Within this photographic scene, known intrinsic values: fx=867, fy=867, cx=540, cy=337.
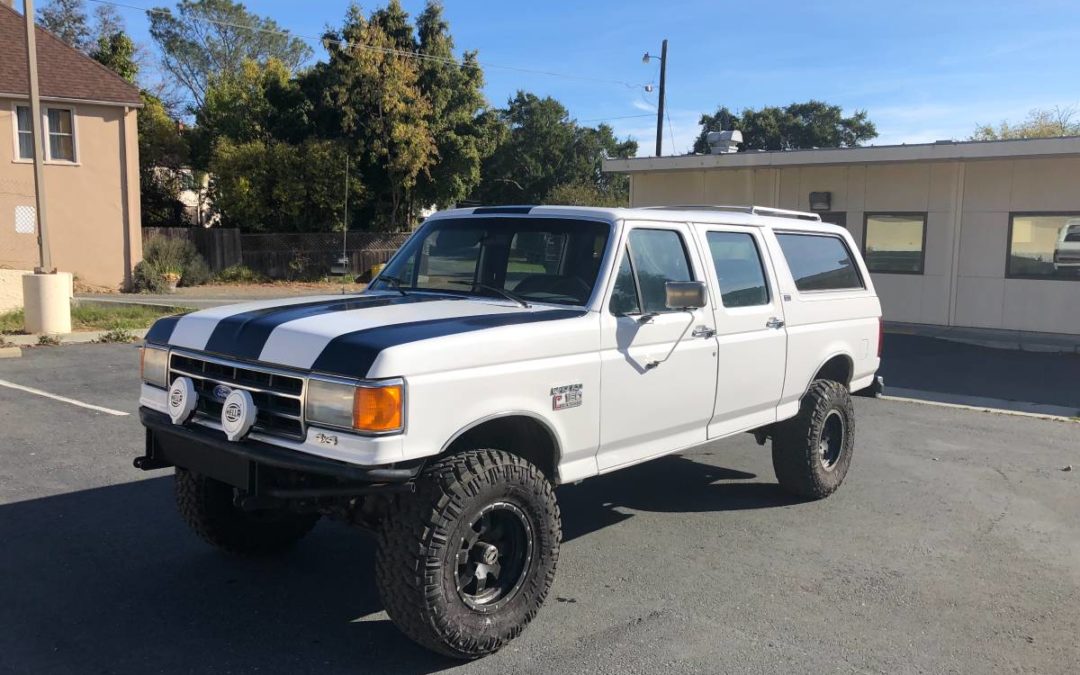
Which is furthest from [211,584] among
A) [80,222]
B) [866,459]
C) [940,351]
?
[80,222]

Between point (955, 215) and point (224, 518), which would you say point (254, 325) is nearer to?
point (224, 518)

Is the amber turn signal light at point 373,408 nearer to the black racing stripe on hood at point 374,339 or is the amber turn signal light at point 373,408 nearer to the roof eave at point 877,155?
the black racing stripe on hood at point 374,339

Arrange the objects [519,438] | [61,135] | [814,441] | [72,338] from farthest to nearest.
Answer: [61,135], [72,338], [814,441], [519,438]

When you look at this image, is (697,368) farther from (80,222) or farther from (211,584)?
(80,222)

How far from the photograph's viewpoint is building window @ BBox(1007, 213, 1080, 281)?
1480 cm

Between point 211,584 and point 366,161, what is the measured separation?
93.1 feet

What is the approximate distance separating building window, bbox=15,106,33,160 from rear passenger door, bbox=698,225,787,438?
2365cm

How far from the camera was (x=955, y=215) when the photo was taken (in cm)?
1588

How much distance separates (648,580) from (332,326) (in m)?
2.30

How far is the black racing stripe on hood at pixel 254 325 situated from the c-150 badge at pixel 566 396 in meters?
1.07

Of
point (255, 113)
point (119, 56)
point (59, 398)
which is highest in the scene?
point (119, 56)

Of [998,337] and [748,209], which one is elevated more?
[748,209]

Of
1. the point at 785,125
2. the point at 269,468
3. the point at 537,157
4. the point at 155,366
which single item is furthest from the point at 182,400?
the point at 785,125

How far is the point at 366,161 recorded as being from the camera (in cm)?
3158
